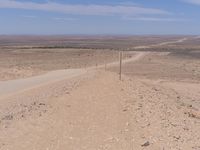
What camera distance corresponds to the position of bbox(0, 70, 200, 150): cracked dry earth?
31.3ft

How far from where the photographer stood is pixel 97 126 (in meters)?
11.2

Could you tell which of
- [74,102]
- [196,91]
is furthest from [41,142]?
[196,91]

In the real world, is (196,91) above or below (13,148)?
below

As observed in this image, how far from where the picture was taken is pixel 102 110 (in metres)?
13.3

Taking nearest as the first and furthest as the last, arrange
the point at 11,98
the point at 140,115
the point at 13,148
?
the point at 13,148, the point at 140,115, the point at 11,98

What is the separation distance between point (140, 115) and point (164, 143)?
315cm

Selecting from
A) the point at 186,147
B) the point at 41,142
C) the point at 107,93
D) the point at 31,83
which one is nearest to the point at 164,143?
the point at 186,147

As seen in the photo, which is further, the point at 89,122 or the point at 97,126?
the point at 89,122

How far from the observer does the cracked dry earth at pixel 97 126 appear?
9539mm

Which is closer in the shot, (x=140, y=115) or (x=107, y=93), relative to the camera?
(x=140, y=115)

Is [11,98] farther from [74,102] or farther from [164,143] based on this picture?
[164,143]

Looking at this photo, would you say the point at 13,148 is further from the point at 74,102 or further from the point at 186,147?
the point at 74,102

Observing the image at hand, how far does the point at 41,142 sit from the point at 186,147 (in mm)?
3167

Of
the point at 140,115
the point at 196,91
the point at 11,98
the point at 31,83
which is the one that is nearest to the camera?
the point at 140,115
